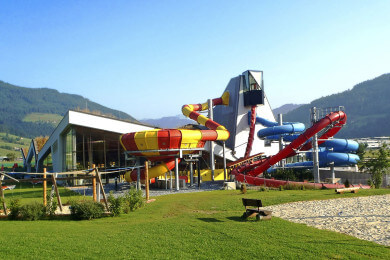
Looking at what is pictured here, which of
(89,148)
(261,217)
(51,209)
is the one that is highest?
(89,148)

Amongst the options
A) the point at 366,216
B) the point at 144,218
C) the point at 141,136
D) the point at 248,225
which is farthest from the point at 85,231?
the point at 141,136

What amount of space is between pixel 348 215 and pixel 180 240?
772 cm

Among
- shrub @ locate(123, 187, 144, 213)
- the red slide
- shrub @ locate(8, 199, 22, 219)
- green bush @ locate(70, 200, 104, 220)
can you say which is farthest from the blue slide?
shrub @ locate(8, 199, 22, 219)

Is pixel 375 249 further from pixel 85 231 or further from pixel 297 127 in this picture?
pixel 297 127

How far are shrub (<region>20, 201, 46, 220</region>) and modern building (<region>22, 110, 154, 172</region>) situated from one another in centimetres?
2437

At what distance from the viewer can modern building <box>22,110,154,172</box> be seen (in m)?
41.9

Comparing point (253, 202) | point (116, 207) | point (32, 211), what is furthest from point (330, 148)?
point (32, 211)

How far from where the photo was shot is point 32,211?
57.2ft

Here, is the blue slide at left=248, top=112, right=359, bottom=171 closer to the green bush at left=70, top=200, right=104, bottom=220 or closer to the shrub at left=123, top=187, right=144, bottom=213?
the shrub at left=123, top=187, right=144, bottom=213

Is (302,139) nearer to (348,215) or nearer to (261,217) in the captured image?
(348,215)

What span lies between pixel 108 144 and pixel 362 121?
185563 millimetres

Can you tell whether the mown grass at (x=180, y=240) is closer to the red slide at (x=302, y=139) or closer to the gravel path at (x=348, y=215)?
the gravel path at (x=348, y=215)

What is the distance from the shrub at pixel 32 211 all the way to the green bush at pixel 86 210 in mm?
1592

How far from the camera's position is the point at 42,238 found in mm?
12398
